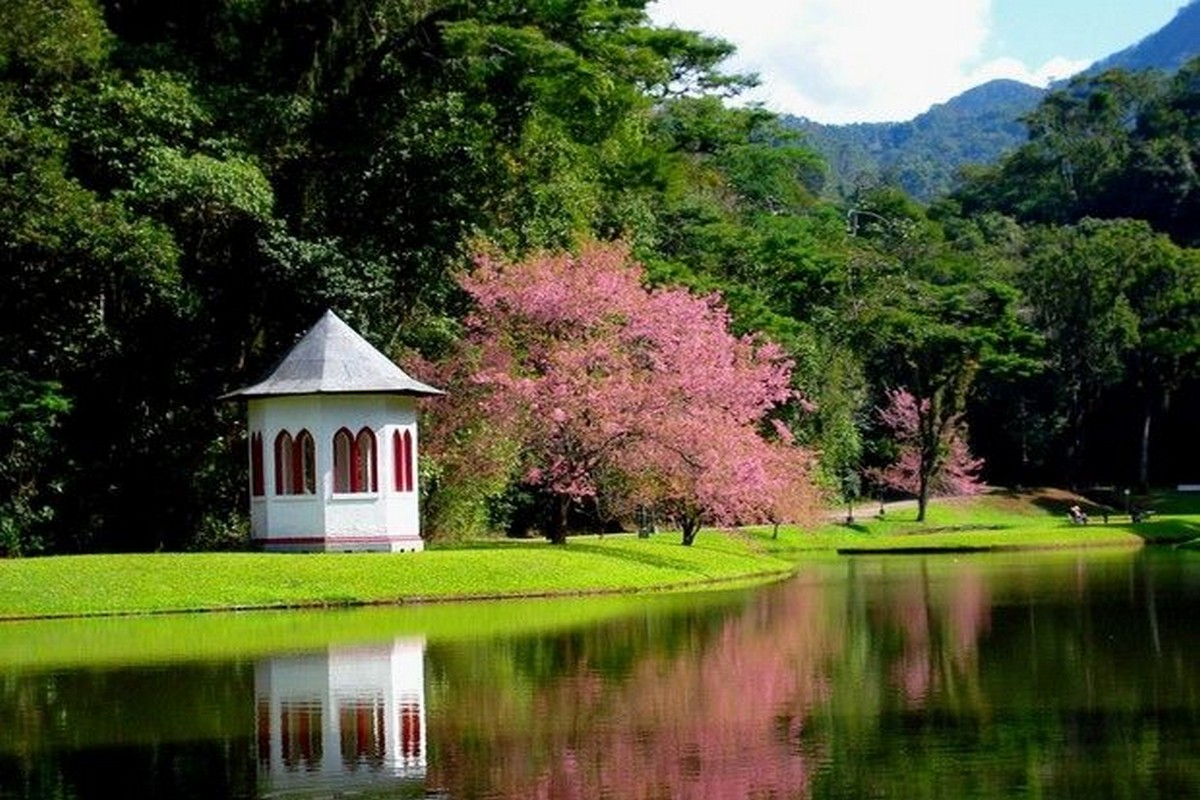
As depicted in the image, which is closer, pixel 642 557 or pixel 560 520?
pixel 642 557

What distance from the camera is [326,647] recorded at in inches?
956

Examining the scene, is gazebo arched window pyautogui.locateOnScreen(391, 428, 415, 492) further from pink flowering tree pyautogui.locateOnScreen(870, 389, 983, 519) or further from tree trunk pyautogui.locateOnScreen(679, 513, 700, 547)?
pink flowering tree pyautogui.locateOnScreen(870, 389, 983, 519)

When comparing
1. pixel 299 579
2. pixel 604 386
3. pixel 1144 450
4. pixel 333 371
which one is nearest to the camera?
pixel 299 579

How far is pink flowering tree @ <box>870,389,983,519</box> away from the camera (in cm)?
7200

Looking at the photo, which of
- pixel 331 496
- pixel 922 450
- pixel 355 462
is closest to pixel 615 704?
pixel 331 496

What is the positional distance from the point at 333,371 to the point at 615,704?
21.7m

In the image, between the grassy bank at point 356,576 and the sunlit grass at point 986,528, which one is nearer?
the grassy bank at point 356,576

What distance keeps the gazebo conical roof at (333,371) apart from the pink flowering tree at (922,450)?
117 ft

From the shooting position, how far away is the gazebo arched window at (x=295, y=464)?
38.4m

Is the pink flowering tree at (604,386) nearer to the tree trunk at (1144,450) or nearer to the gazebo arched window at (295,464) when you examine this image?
the gazebo arched window at (295,464)

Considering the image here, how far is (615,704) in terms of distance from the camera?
1766cm

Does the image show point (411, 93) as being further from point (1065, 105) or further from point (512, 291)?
point (1065, 105)

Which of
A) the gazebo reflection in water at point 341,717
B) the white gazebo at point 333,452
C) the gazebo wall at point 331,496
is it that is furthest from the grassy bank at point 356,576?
the gazebo reflection in water at point 341,717

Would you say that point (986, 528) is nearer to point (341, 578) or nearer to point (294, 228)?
point (294, 228)
